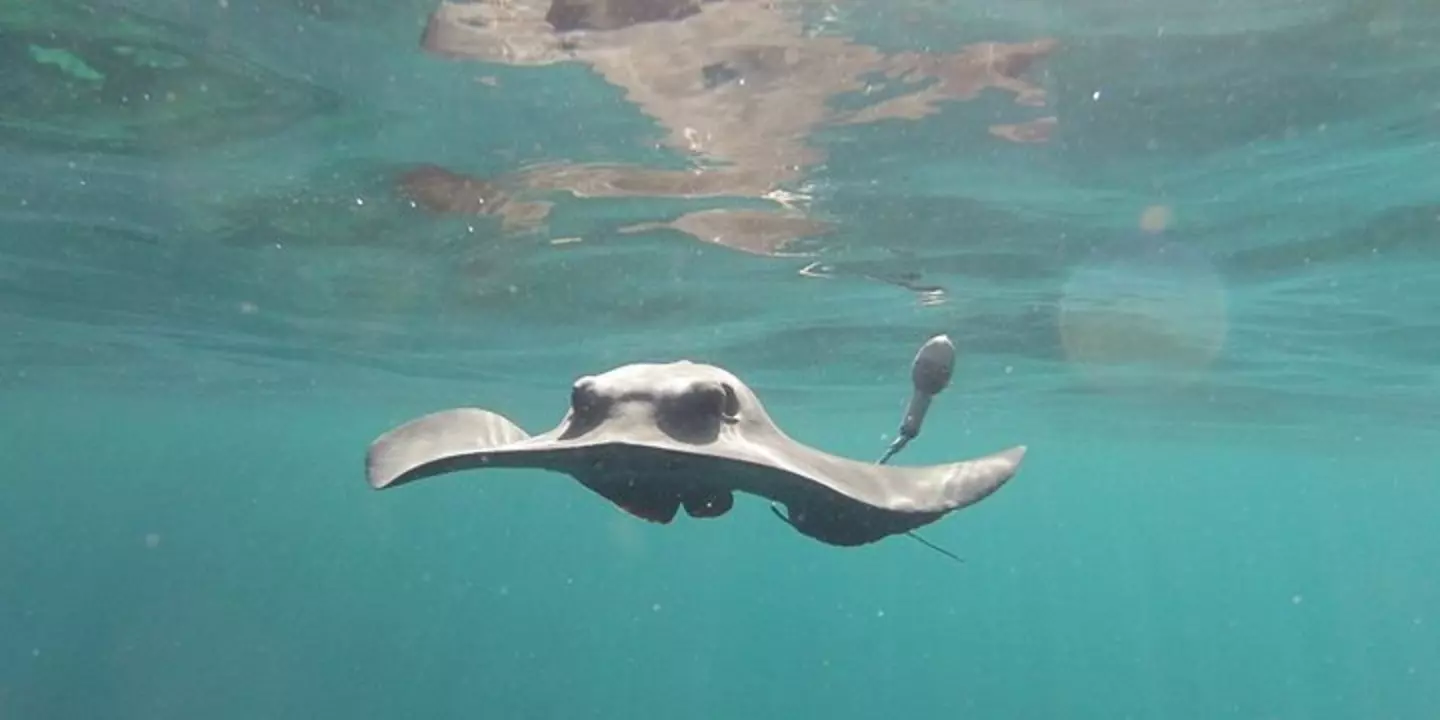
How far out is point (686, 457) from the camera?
460 centimetres

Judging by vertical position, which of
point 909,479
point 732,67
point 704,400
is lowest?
point 909,479

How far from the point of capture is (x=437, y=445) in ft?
18.2

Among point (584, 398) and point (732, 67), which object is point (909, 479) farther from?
point (732, 67)

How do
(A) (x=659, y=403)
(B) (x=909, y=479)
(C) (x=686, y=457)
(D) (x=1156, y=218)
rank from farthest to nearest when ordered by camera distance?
(D) (x=1156, y=218)
(B) (x=909, y=479)
(A) (x=659, y=403)
(C) (x=686, y=457)

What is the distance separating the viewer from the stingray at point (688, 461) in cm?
468

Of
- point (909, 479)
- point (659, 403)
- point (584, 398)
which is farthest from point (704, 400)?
point (909, 479)

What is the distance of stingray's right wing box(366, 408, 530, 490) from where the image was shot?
4.81 m

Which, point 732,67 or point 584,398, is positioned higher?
point 732,67

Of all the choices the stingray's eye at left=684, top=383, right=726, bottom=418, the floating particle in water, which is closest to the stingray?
the stingray's eye at left=684, top=383, right=726, bottom=418

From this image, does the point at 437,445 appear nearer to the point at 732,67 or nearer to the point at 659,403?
the point at 659,403

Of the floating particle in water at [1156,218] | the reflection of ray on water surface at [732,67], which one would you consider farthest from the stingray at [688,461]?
the floating particle in water at [1156,218]

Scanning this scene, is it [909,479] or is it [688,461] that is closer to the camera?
[688,461]

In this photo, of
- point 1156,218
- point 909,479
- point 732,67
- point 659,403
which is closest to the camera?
point 659,403

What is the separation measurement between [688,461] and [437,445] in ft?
5.17
